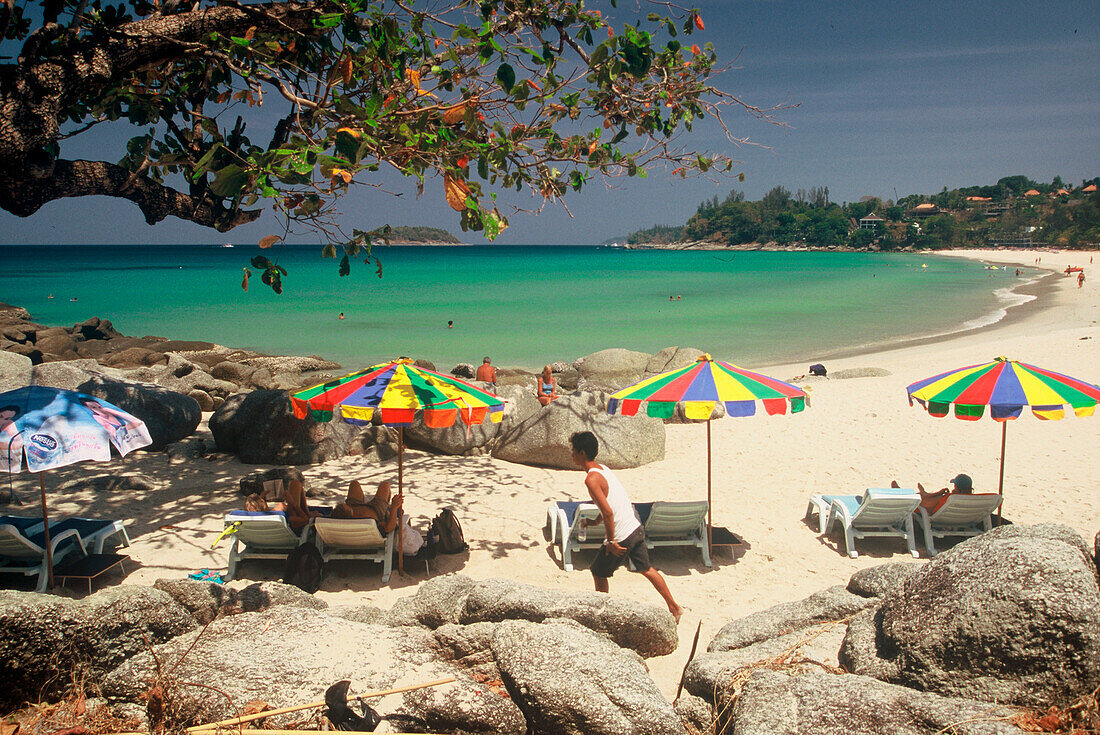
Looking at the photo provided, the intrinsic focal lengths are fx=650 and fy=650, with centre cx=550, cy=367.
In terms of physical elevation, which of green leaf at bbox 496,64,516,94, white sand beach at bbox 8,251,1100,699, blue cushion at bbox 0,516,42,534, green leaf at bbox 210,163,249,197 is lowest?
white sand beach at bbox 8,251,1100,699

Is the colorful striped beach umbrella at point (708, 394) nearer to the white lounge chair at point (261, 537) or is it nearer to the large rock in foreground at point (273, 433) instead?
the white lounge chair at point (261, 537)

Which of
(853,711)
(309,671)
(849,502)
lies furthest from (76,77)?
(849,502)

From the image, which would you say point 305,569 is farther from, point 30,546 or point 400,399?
point 30,546

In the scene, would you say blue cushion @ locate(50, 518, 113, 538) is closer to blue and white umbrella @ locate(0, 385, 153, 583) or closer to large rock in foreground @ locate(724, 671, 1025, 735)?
blue and white umbrella @ locate(0, 385, 153, 583)

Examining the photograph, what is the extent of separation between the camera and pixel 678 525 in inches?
253

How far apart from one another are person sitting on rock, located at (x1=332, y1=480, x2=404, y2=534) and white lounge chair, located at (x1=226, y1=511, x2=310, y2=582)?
1.26 ft

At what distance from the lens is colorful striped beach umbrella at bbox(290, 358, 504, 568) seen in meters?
5.41

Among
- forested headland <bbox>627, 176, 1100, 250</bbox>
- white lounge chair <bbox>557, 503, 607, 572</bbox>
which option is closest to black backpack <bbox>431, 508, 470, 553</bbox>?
white lounge chair <bbox>557, 503, 607, 572</bbox>

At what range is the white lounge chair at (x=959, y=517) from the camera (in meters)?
6.46

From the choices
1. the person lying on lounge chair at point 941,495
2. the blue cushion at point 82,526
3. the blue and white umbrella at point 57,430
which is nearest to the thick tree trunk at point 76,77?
the blue and white umbrella at point 57,430

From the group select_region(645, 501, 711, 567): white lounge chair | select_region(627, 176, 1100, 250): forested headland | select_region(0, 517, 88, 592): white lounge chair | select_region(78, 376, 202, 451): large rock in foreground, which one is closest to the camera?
select_region(0, 517, 88, 592): white lounge chair

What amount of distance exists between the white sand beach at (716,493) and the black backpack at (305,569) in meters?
0.18

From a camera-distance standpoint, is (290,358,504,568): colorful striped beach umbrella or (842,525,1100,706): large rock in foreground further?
(290,358,504,568): colorful striped beach umbrella

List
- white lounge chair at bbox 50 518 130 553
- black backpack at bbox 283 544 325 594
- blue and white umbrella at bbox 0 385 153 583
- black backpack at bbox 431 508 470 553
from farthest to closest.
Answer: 1. black backpack at bbox 431 508 470 553
2. white lounge chair at bbox 50 518 130 553
3. black backpack at bbox 283 544 325 594
4. blue and white umbrella at bbox 0 385 153 583
